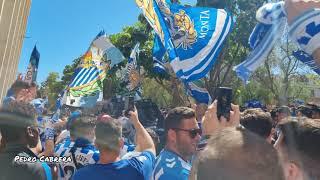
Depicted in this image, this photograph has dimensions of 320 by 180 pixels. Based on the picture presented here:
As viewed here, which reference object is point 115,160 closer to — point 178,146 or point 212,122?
point 178,146

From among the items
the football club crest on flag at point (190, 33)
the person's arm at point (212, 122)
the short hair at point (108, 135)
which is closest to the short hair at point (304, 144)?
the person's arm at point (212, 122)

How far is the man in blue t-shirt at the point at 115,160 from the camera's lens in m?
3.27

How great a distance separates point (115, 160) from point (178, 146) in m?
0.54

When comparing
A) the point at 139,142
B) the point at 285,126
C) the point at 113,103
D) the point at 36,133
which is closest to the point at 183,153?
the point at 139,142

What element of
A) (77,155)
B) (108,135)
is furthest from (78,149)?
(108,135)

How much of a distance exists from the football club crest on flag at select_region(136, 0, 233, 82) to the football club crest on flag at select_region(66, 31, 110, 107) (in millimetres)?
1683

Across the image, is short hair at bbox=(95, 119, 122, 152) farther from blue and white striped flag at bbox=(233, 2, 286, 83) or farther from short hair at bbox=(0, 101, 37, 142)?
blue and white striped flag at bbox=(233, 2, 286, 83)

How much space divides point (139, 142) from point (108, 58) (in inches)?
216

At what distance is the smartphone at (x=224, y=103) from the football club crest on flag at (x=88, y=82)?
15.6 feet

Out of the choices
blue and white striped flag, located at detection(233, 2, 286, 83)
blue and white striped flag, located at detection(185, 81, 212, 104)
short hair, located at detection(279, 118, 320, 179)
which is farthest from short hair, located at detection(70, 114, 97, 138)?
short hair, located at detection(279, 118, 320, 179)

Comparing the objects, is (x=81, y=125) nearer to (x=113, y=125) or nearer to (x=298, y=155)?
(x=113, y=125)

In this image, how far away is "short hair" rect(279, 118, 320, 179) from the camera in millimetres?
2084

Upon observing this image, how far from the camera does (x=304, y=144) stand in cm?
222

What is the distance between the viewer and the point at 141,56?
29078 millimetres
